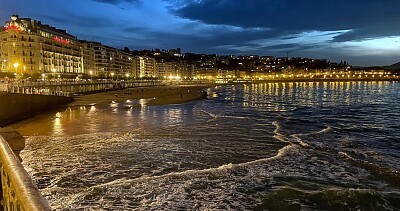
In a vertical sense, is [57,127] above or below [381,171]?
below

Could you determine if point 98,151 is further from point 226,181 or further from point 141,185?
point 226,181

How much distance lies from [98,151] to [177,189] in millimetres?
7645

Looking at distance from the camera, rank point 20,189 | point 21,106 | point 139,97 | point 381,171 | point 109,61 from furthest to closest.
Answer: point 109,61 → point 139,97 → point 21,106 → point 381,171 → point 20,189

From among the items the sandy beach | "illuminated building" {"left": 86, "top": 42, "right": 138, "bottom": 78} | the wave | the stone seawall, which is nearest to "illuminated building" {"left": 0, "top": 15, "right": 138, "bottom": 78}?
"illuminated building" {"left": 86, "top": 42, "right": 138, "bottom": 78}

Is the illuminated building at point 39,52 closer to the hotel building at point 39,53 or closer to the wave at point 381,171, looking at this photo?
the hotel building at point 39,53

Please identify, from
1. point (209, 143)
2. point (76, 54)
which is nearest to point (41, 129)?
point (209, 143)

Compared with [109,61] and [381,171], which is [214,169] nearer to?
[381,171]

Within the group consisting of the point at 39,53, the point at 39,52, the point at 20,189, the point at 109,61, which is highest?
the point at 39,52

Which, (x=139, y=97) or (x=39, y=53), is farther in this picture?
(x=39, y=53)

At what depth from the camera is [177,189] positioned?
11.7 m

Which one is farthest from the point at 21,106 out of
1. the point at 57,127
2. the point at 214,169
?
the point at 214,169

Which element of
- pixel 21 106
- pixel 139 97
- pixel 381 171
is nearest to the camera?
pixel 381 171

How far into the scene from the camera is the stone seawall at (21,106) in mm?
28314

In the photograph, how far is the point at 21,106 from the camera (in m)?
32.3
